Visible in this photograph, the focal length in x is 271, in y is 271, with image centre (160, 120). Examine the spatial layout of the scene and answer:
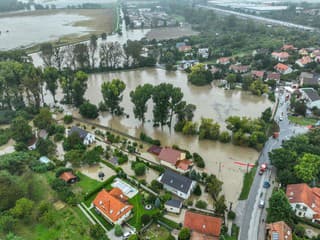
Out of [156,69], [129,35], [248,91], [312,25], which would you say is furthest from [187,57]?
[312,25]

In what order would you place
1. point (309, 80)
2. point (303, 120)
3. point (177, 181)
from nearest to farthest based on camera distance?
1. point (177, 181)
2. point (303, 120)
3. point (309, 80)

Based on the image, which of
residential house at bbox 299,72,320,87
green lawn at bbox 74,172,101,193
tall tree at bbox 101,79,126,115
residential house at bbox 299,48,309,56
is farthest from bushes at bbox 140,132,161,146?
residential house at bbox 299,48,309,56

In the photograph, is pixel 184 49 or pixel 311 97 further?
pixel 184 49

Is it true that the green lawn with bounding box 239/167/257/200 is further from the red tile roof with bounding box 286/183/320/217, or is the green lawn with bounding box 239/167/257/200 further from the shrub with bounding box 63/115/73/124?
the shrub with bounding box 63/115/73/124

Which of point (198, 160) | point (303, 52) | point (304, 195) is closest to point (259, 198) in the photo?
point (304, 195)

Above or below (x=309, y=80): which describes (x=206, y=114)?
below

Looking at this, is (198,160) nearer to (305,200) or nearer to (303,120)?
(305,200)

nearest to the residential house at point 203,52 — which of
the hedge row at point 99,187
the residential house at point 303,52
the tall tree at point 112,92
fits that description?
the residential house at point 303,52
